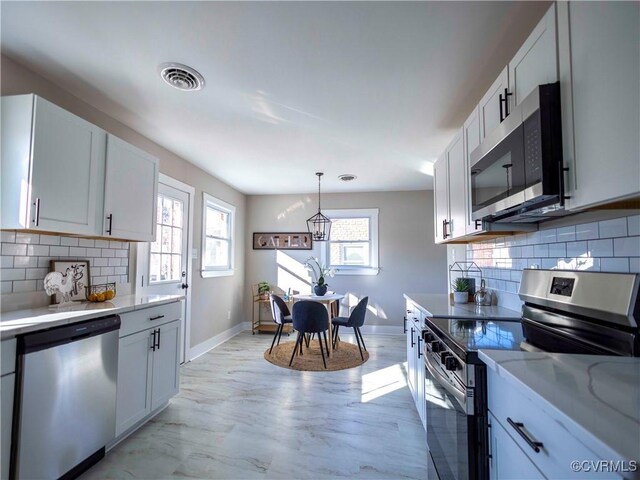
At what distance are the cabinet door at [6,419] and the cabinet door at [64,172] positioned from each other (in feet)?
2.70

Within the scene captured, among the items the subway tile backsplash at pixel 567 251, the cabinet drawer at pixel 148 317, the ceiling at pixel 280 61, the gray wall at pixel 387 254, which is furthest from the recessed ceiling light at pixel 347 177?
the cabinet drawer at pixel 148 317

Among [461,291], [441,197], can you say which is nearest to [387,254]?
[441,197]

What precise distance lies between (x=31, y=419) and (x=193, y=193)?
2.84 meters

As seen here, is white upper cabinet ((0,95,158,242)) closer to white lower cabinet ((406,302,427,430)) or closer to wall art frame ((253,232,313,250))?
white lower cabinet ((406,302,427,430))

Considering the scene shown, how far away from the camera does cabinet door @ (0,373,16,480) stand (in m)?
1.35

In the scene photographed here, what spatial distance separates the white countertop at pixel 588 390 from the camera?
56 centimetres

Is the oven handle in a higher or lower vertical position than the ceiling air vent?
lower

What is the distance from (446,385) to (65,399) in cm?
192

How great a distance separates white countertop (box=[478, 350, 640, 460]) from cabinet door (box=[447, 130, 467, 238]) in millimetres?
1351

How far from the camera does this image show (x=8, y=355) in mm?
1377

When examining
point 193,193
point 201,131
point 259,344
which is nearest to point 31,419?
point 201,131

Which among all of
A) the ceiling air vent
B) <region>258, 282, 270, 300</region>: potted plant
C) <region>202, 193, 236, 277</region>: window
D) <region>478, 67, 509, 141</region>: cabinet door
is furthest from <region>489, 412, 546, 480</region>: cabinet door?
<region>258, 282, 270, 300</region>: potted plant

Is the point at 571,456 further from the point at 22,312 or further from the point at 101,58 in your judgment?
the point at 101,58

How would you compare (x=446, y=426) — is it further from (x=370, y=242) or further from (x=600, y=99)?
(x=370, y=242)
